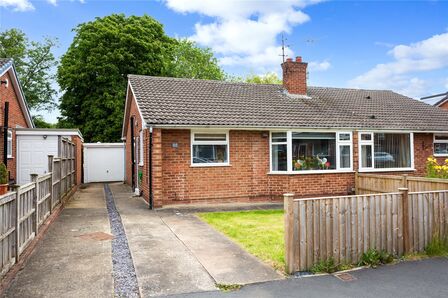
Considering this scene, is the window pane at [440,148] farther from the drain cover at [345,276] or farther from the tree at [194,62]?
the tree at [194,62]

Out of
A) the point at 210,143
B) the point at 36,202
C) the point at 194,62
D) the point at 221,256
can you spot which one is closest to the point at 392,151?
the point at 210,143

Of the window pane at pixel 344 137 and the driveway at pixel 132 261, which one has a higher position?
the window pane at pixel 344 137

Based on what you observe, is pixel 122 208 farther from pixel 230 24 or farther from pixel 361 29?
pixel 230 24

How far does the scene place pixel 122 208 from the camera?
39.8ft

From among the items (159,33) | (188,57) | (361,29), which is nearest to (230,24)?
(361,29)

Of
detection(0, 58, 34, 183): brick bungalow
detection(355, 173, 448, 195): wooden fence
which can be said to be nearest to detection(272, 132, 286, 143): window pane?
detection(355, 173, 448, 195): wooden fence

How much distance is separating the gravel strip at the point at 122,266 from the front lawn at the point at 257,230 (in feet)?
7.23

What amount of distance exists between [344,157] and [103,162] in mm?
16370

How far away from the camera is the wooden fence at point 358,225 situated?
18.3 ft

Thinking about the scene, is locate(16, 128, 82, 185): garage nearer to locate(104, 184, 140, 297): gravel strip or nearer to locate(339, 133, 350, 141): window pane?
locate(104, 184, 140, 297): gravel strip

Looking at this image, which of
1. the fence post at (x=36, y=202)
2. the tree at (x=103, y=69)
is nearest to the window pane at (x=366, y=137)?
the fence post at (x=36, y=202)

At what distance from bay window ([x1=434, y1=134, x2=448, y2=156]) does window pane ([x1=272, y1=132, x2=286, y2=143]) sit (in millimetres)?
7728

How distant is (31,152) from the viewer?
51.8 ft

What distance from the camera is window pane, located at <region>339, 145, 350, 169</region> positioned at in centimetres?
1430
